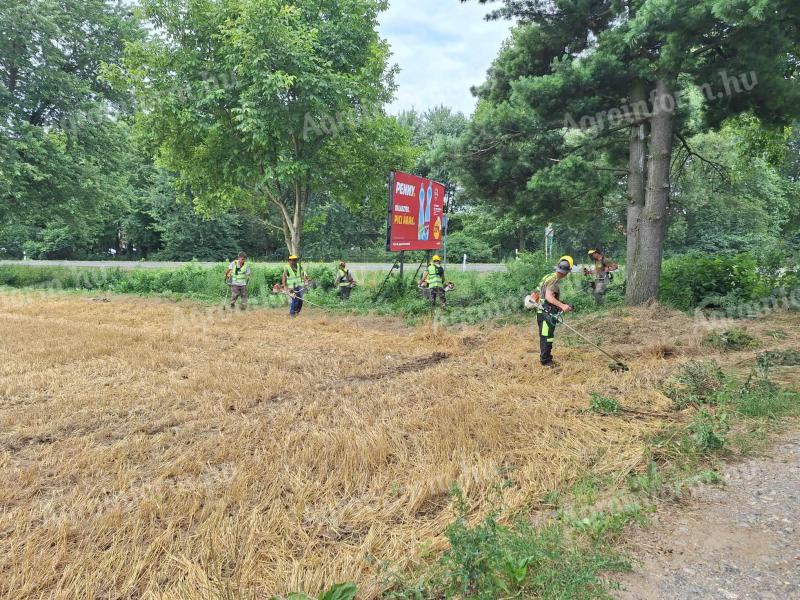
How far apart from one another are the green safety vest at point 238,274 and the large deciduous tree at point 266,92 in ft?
8.97

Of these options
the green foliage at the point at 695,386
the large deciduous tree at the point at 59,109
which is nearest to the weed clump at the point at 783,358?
the green foliage at the point at 695,386

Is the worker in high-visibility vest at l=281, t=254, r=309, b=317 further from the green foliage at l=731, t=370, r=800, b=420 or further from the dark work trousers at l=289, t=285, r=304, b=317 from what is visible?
the green foliage at l=731, t=370, r=800, b=420

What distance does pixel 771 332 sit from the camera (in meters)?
8.19

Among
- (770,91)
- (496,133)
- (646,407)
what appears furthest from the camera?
(496,133)

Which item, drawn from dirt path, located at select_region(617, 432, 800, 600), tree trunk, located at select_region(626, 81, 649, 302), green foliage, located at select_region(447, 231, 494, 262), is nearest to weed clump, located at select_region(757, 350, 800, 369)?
dirt path, located at select_region(617, 432, 800, 600)

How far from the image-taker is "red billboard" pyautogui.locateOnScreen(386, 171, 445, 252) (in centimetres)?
1290

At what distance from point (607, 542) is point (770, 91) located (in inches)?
420

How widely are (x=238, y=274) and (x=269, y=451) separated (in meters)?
9.75

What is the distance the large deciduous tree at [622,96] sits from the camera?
347 inches

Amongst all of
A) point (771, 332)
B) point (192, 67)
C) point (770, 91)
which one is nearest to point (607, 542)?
point (771, 332)

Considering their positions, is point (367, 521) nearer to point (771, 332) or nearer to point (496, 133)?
point (771, 332)

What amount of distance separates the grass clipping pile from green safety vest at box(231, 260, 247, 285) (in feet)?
16.5

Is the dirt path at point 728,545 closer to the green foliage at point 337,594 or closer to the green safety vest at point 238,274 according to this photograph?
the green foliage at point 337,594

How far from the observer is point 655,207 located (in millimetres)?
10492
